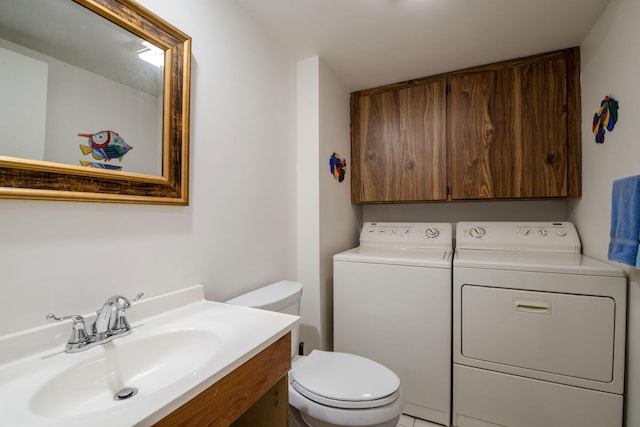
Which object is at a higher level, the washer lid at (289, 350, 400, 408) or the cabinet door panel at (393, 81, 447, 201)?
the cabinet door panel at (393, 81, 447, 201)

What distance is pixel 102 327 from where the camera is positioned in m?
0.81

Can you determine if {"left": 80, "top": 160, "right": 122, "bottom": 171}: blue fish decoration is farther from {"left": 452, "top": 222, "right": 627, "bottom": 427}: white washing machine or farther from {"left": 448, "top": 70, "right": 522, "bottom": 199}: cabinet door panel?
{"left": 448, "top": 70, "right": 522, "bottom": 199}: cabinet door panel

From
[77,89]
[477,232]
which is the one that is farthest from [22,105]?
[477,232]

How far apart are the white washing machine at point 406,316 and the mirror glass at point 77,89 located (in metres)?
1.32

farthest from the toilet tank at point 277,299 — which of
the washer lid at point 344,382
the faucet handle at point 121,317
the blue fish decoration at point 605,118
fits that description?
the blue fish decoration at point 605,118

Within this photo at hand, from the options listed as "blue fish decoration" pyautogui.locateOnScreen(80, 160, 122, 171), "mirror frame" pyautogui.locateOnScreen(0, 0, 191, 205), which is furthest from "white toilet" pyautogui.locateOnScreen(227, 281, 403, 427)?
"blue fish decoration" pyautogui.locateOnScreen(80, 160, 122, 171)

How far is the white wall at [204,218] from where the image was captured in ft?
2.51

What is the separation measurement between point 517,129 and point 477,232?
75cm

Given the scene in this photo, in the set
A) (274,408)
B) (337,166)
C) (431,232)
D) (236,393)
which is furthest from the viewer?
(337,166)

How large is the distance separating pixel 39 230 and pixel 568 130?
8.73 feet

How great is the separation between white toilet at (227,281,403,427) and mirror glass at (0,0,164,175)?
79 cm

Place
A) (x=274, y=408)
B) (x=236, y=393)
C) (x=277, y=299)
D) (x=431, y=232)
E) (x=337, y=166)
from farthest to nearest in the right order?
(x=337, y=166) → (x=431, y=232) → (x=277, y=299) → (x=274, y=408) → (x=236, y=393)

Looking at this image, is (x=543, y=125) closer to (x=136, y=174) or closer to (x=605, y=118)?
(x=605, y=118)

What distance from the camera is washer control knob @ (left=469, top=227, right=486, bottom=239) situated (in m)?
1.89
